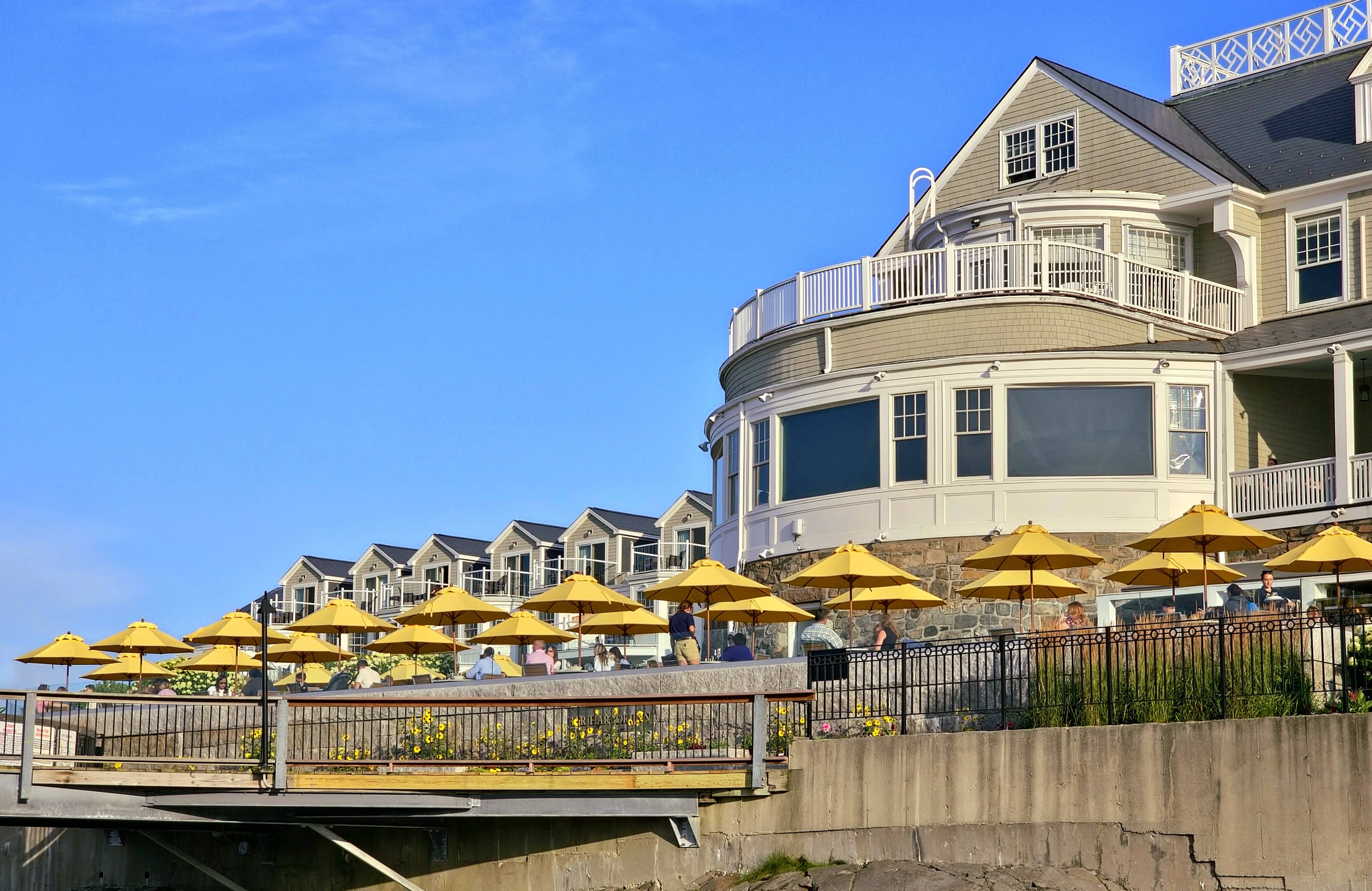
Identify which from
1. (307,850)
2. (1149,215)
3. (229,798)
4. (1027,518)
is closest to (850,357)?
(1027,518)

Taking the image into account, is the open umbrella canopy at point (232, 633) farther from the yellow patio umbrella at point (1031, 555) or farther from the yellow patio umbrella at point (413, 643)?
the yellow patio umbrella at point (1031, 555)

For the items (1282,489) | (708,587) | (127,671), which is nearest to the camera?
(708,587)

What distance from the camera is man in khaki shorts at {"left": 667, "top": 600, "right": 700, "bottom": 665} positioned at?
2552cm

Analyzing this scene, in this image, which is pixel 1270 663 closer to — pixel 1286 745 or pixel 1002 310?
pixel 1286 745

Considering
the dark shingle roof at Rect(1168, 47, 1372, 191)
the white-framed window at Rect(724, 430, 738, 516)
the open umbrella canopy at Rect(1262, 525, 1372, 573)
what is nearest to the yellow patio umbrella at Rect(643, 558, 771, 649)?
the white-framed window at Rect(724, 430, 738, 516)

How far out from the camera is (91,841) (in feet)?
84.1

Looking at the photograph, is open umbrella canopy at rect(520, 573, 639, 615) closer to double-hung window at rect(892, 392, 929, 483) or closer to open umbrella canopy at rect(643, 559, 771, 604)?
open umbrella canopy at rect(643, 559, 771, 604)

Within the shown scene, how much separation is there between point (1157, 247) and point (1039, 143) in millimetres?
3622

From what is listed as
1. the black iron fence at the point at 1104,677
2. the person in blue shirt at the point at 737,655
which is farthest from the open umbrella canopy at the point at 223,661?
the black iron fence at the point at 1104,677

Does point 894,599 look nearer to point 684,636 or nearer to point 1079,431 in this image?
point 684,636

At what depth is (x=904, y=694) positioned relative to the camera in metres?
19.3

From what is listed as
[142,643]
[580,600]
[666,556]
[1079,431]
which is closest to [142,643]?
[142,643]

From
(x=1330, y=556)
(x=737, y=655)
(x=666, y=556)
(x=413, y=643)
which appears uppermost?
(x=666, y=556)

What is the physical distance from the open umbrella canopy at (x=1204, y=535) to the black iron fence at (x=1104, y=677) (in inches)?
182
